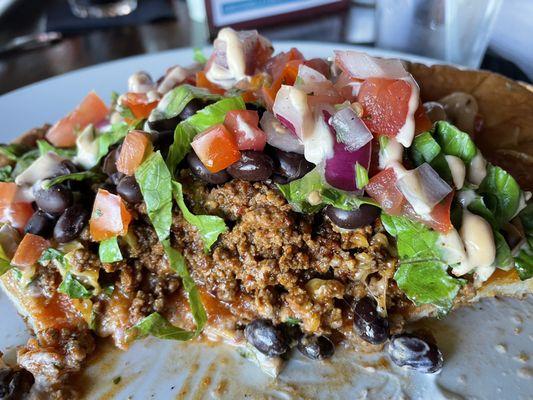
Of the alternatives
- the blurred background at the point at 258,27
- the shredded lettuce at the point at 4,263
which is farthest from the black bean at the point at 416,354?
the blurred background at the point at 258,27

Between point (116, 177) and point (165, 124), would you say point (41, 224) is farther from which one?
point (165, 124)

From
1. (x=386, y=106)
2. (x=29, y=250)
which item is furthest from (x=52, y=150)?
(x=386, y=106)

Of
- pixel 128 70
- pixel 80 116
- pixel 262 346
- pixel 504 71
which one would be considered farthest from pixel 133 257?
pixel 504 71

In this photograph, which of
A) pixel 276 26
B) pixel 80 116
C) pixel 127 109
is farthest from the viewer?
pixel 276 26

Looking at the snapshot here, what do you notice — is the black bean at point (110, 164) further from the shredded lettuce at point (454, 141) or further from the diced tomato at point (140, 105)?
the shredded lettuce at point (454, 141)

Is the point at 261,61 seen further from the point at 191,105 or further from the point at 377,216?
the point at 377,216

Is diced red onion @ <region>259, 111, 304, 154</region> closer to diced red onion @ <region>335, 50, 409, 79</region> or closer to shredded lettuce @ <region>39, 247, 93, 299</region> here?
diced red onion @ <region>335, 50, 409, 79</region>

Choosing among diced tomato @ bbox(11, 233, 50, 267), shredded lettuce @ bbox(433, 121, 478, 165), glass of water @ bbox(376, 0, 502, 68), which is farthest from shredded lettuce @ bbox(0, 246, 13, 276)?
glass of water @ bbox(376, 0, 502, 68)
